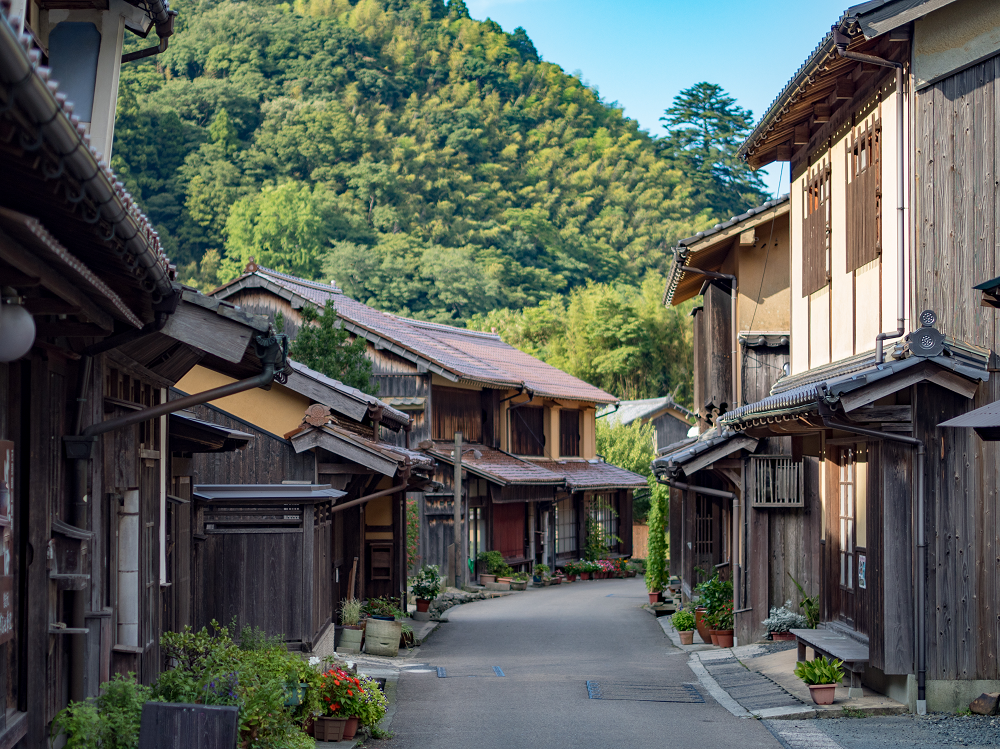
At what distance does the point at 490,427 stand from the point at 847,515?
19.8m

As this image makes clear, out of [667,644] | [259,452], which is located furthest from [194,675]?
[667,644]

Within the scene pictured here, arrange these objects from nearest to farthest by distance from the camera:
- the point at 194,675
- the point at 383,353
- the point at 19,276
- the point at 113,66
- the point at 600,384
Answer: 1. the point at 19,276
2. the point at 194,675
3. the point at 113,66
4. the point at 383,353
5. the point at 600,384

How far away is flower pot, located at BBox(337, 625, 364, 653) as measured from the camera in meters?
15.8

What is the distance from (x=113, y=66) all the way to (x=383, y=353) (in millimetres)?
19923

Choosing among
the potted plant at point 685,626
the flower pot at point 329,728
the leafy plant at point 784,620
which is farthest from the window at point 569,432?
the flower pot at point 329,728

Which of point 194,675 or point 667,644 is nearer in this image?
point 194,675

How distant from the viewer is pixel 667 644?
58.2 feet

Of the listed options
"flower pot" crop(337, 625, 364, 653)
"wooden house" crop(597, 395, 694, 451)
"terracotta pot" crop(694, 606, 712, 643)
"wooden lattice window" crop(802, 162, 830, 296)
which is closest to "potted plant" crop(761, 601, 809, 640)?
"terracotta pot" crop(694, 606, 712, 643)

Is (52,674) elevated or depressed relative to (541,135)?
depressed

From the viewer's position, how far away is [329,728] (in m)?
9.48

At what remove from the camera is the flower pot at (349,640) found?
15.8 m

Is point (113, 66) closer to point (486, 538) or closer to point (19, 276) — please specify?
point (19, 276)

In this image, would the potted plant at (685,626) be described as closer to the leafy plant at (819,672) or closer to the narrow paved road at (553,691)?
the narrow paved road at (553,691)

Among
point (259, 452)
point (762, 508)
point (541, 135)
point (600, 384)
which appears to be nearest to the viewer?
point (259, 452)
